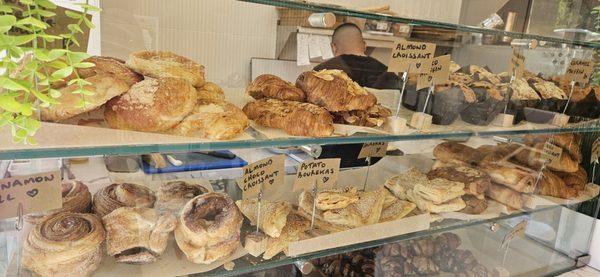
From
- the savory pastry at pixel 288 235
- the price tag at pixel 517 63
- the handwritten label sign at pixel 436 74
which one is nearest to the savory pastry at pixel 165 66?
the savory pastry at pixel 288 235

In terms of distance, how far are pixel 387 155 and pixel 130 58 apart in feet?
4.20

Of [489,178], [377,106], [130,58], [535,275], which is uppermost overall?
[130,58]

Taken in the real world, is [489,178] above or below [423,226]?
above

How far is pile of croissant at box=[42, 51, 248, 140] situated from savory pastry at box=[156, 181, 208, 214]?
0.29 metres

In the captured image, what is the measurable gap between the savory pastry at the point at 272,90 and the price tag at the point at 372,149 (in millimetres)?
643

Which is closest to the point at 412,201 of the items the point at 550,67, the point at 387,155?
the point at 387,155

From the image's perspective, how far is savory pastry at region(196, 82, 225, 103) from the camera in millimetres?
1126

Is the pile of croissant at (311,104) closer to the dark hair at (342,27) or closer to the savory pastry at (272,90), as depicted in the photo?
the savory pastry at (272,90)

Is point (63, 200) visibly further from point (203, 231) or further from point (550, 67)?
point (550, 67)

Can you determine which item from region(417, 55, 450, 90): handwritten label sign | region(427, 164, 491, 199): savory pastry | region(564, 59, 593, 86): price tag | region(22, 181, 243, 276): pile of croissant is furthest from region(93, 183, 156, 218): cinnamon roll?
region(564, 59, 593, 86): price tag

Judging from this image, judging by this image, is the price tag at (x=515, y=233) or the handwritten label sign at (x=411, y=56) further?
the price tag at (x=515, y=233)

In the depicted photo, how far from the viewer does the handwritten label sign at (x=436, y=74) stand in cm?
150

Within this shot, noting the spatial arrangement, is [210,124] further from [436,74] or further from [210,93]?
[436,74]

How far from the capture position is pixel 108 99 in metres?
0.95
